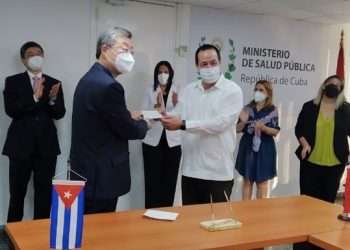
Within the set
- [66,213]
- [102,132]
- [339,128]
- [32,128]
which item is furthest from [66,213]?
[339,128]

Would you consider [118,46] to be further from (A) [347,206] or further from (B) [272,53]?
(B) [272,53]

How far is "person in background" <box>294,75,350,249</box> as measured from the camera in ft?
12.6

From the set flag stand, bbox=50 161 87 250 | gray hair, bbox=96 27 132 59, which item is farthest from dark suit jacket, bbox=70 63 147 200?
flag stand, bbox=50 161 87 250

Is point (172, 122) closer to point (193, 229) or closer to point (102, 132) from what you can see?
point (102, 132)

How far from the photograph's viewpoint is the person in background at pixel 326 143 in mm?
3840

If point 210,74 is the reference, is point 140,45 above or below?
above

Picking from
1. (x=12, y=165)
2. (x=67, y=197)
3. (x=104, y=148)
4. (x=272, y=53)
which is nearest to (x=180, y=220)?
(x=104, y=148)

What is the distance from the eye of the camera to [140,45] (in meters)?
4.64

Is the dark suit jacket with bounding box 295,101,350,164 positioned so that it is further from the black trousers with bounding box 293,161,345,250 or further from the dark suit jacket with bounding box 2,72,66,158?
the dark suit jacket with bounding box 2,72,66,158

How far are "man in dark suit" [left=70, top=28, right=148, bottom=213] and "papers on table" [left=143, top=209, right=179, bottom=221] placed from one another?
0.25 metres

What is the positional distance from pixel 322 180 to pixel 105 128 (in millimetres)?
2386

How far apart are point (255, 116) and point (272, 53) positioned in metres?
1.18

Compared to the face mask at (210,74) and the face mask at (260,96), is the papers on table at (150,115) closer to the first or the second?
the face mask at (210,74)

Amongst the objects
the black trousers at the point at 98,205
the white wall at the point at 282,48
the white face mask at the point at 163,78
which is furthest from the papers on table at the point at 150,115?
the white wall at the point at 282,48
